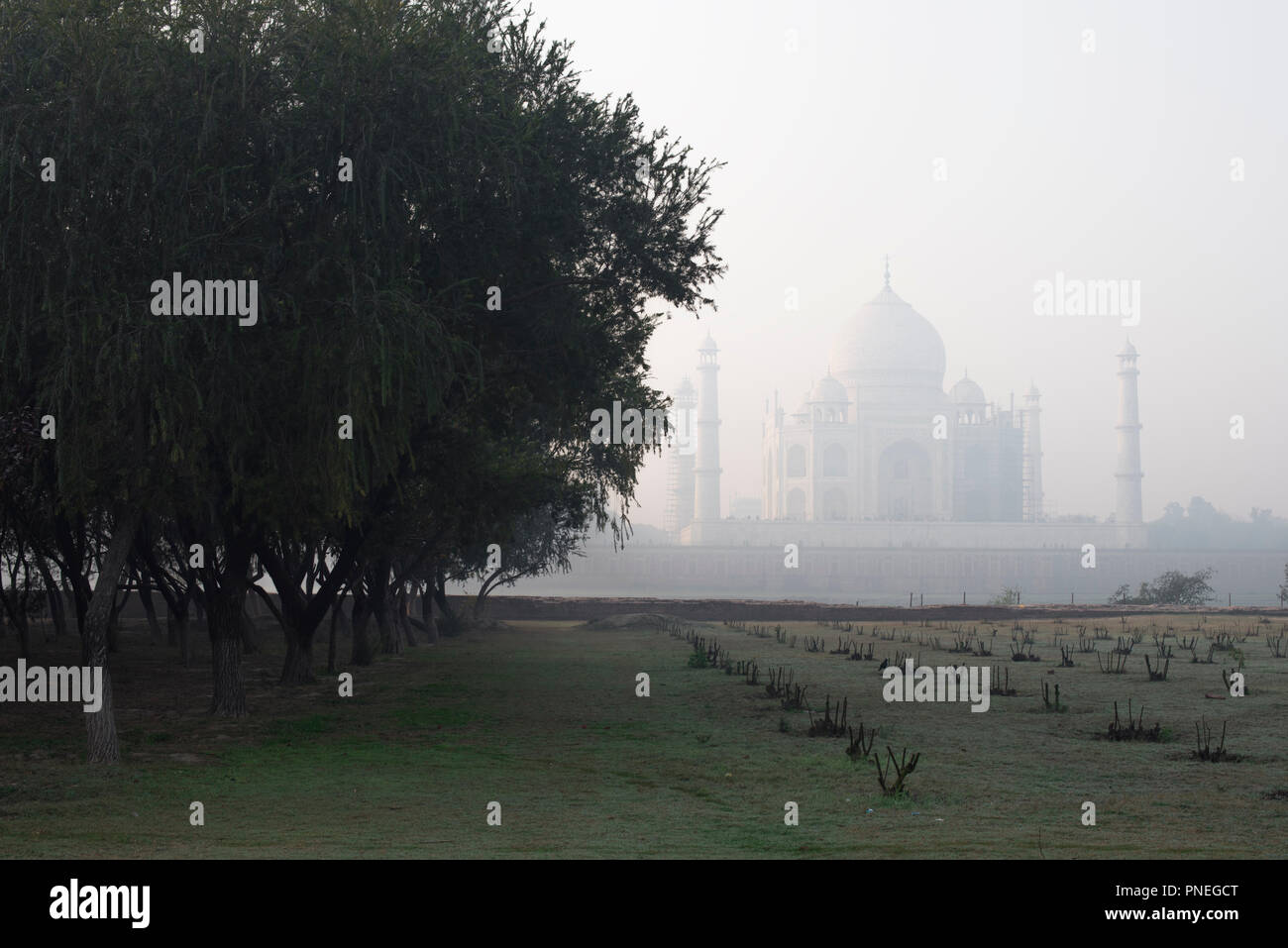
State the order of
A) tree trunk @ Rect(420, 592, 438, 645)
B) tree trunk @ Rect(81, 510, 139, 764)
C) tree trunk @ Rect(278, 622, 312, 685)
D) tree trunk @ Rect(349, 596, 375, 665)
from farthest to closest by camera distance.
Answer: tree trunk @ Rect(420, 592, 438, 645) → tree trunk @ Rect(349, 596, 375, 665) → tree trunk @ Rect(278, 622, 312, 685) → tree trunk @ Rect(81, 510, 139, 764)

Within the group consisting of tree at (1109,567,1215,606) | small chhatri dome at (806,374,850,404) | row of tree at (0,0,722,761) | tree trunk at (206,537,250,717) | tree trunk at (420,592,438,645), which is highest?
small chhatri dome at (806,374,850,404)

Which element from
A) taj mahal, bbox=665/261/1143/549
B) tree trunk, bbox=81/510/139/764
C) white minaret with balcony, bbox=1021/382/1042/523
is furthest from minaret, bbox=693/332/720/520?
tree trunk, bbox=81/510/139/764

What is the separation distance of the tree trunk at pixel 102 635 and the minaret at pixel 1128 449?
315 ft

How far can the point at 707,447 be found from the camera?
118 m

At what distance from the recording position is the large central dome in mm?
116812

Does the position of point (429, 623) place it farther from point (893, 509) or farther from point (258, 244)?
point (893, 509)

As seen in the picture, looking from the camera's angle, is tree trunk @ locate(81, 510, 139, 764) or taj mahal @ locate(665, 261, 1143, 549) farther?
taj mahal @ locate(665, 261, 1143, 549)

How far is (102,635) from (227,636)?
160 inches

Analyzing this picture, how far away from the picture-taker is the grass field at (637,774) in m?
10.3

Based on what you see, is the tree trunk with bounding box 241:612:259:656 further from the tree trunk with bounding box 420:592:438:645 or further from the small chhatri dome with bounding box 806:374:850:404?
the small chhatri dome with bounding box 806:374:850:404

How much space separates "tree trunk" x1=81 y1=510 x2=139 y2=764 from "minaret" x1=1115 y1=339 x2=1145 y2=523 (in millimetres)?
95999
